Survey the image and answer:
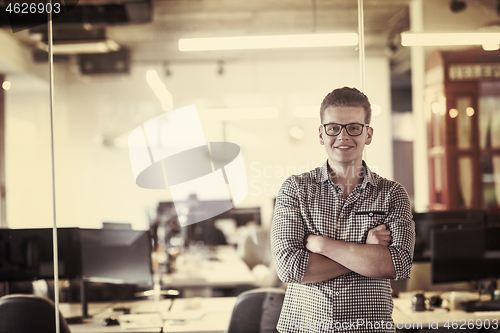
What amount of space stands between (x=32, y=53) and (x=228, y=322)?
2.91m

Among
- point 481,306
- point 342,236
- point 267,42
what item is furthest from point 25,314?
point 481,306

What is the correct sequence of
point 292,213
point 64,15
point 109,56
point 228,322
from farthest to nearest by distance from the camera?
point 109,56
point 64,15
point 228,322
point 292,213

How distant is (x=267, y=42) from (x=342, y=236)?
6.31 ft

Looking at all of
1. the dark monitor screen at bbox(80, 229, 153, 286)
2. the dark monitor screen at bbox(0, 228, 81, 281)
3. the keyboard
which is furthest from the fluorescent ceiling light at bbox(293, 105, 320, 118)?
the dark monitor screen at bbox(0, 228, 81, 281)

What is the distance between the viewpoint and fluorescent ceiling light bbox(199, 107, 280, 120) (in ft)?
10.9

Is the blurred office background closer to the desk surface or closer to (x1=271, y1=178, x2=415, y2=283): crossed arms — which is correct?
the desk surface

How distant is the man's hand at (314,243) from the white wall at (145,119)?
1.12 meters

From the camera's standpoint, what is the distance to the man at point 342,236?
6.08ft

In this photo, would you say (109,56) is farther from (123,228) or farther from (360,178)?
(360,178)

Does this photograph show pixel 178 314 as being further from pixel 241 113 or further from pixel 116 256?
pixel 241 113

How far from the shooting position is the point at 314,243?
189cm

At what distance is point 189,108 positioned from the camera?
11.0ft

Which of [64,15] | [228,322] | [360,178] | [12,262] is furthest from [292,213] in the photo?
[64,15]

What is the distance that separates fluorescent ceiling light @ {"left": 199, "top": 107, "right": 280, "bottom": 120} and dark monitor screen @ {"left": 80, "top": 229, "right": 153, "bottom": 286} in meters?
1.08
